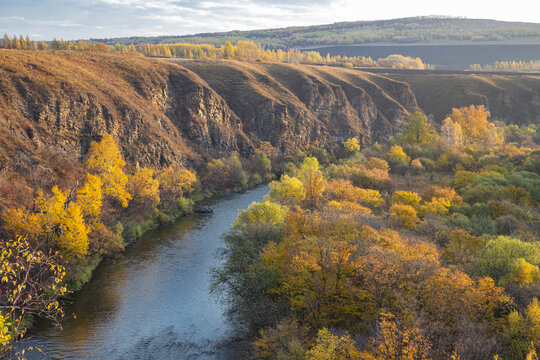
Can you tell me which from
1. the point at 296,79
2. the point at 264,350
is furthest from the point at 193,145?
the point at 264,350

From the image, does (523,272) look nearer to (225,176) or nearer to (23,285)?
(23,285)

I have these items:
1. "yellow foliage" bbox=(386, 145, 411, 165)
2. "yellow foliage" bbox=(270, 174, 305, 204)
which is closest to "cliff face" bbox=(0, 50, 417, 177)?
"yellow foliage" bbox=(270, 174, 305, 204)

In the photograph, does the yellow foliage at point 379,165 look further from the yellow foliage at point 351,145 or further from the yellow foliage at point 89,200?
the yellow foliage at point 89,200

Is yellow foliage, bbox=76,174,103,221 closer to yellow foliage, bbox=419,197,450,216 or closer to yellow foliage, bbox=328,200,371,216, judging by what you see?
yellow foliage, bbox=328,200,371,216

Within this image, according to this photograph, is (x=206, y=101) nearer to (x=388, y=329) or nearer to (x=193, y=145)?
(x=193, y=145)

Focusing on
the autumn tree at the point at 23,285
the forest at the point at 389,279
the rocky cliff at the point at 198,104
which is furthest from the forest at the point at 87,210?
the forest at the point at 389,279

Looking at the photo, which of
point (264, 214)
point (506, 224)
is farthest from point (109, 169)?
point (506, 224)
